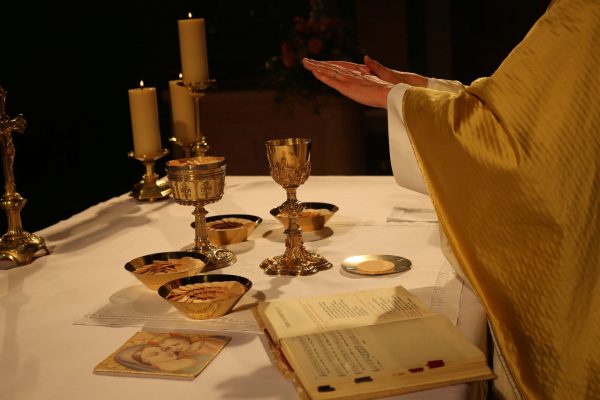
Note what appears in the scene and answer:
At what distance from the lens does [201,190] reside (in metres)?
1.63

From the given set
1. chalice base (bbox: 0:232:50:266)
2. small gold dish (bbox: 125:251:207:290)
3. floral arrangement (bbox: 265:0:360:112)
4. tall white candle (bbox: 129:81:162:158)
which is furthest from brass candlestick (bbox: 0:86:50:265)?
floral arrangement (bbox: 265:0:360:112)

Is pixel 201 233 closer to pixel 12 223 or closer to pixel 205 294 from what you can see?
pixel 205 294

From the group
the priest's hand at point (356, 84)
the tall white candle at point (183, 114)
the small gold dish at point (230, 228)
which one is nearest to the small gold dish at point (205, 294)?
the small gold dish at point (230, 228)

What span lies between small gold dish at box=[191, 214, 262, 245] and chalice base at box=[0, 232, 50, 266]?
13.8 inches

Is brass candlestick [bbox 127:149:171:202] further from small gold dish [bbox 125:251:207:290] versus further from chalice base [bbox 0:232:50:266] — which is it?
small gold dish [bbox 125:251:207:290]

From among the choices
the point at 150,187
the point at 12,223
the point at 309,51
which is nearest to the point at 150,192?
the point at 150,187

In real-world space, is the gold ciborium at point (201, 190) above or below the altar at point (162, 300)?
above

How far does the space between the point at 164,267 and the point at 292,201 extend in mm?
289

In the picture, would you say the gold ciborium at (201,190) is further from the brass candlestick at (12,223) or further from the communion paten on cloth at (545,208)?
the communion paten on cloth at (545,208)

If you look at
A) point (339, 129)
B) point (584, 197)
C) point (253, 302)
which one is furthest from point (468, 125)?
point (339, 129)

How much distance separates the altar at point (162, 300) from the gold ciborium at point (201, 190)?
0.14 ft

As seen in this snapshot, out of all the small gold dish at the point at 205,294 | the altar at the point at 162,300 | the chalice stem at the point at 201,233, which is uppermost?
the chalice stem at the point at 201,233

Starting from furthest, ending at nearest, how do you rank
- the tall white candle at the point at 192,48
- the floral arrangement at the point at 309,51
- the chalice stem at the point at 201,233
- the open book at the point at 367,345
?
1. the floral arrangement at the point at 309,51
2. the tall white candle at the point at 192,48
3. the chalice stem at the point at 201,233
4. the open book at the point at 367,345

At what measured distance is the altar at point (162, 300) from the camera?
44.3 inches
